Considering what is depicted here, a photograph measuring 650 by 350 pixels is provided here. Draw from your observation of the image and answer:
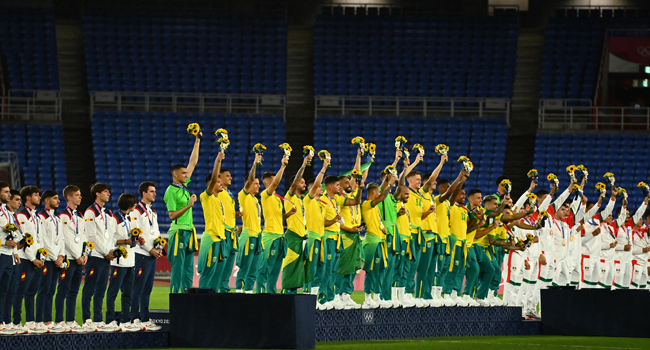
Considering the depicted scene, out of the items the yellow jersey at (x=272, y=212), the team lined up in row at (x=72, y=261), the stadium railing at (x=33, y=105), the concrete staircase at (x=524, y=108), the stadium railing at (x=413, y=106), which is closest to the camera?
the team lined up in row at (x=72, y=261)

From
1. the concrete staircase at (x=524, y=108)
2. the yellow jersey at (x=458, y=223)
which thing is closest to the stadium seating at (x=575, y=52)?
the concrete staircase at (x=524, y=108)

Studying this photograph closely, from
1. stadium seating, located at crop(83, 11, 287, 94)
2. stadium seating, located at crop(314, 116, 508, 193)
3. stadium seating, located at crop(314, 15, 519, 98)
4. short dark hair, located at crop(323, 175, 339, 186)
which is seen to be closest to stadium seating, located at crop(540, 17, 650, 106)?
stadium seating, located at crop(314, 15, 519, 98)

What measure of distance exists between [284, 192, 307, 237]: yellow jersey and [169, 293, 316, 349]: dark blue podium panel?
7.81ft

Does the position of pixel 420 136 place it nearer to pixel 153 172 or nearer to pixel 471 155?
pixel 471 155

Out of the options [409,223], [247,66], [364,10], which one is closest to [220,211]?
[409,223]

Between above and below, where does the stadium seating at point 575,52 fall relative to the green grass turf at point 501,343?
above

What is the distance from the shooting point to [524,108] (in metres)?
26.9

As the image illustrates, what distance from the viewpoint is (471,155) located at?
24969mm

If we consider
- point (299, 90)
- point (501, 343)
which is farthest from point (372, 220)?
point (299, 90)

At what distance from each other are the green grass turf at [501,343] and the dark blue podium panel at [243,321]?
59 cm

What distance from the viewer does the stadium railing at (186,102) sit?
25.1m

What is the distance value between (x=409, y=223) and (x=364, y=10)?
680 inches

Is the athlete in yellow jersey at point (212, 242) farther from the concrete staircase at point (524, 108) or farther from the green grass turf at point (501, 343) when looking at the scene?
the concrete staircase at point (524, 108)

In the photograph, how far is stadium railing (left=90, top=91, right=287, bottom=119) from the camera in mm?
25109
